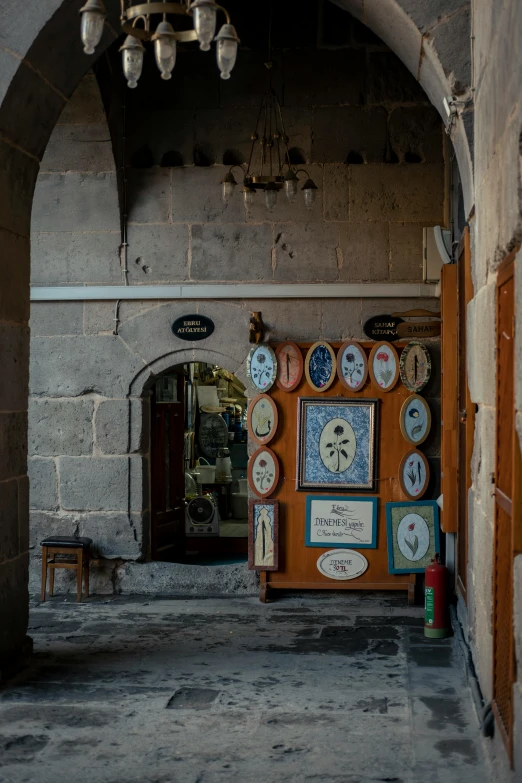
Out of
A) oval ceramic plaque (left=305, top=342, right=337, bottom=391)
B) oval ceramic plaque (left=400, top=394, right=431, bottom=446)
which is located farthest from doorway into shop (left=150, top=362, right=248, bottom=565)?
oval ceramic plaque (left=400, top=394, right=431, bottom=446)

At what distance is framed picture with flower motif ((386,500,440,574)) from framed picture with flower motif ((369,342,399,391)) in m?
0.92

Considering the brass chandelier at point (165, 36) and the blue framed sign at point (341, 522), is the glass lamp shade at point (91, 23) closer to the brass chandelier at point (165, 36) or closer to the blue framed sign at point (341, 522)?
the brass chandelier at point (165, 36)

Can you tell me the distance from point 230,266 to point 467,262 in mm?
3027

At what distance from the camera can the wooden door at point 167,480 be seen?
8102 mm

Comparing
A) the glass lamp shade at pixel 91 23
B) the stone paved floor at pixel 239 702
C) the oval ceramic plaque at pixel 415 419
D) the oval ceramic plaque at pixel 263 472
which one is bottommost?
the stone paved floor at pixel 239 702

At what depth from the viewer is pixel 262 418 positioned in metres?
7.52

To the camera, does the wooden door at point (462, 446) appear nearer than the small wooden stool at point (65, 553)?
Yes

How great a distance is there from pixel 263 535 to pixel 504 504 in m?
4.08

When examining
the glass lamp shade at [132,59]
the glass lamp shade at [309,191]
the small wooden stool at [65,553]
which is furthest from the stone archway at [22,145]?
the small wooden stool at [65,553]

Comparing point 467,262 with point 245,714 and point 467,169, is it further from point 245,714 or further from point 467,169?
point 245,714

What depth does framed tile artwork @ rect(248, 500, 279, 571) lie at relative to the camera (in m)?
7.38

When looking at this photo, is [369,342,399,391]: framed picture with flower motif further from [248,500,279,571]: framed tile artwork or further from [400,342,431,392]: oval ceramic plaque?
[248,500,279,571]: framed tile artwork

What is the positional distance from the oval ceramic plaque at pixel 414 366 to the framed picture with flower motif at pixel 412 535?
2.94 feet

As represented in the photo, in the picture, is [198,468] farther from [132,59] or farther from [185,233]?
[132,59]
